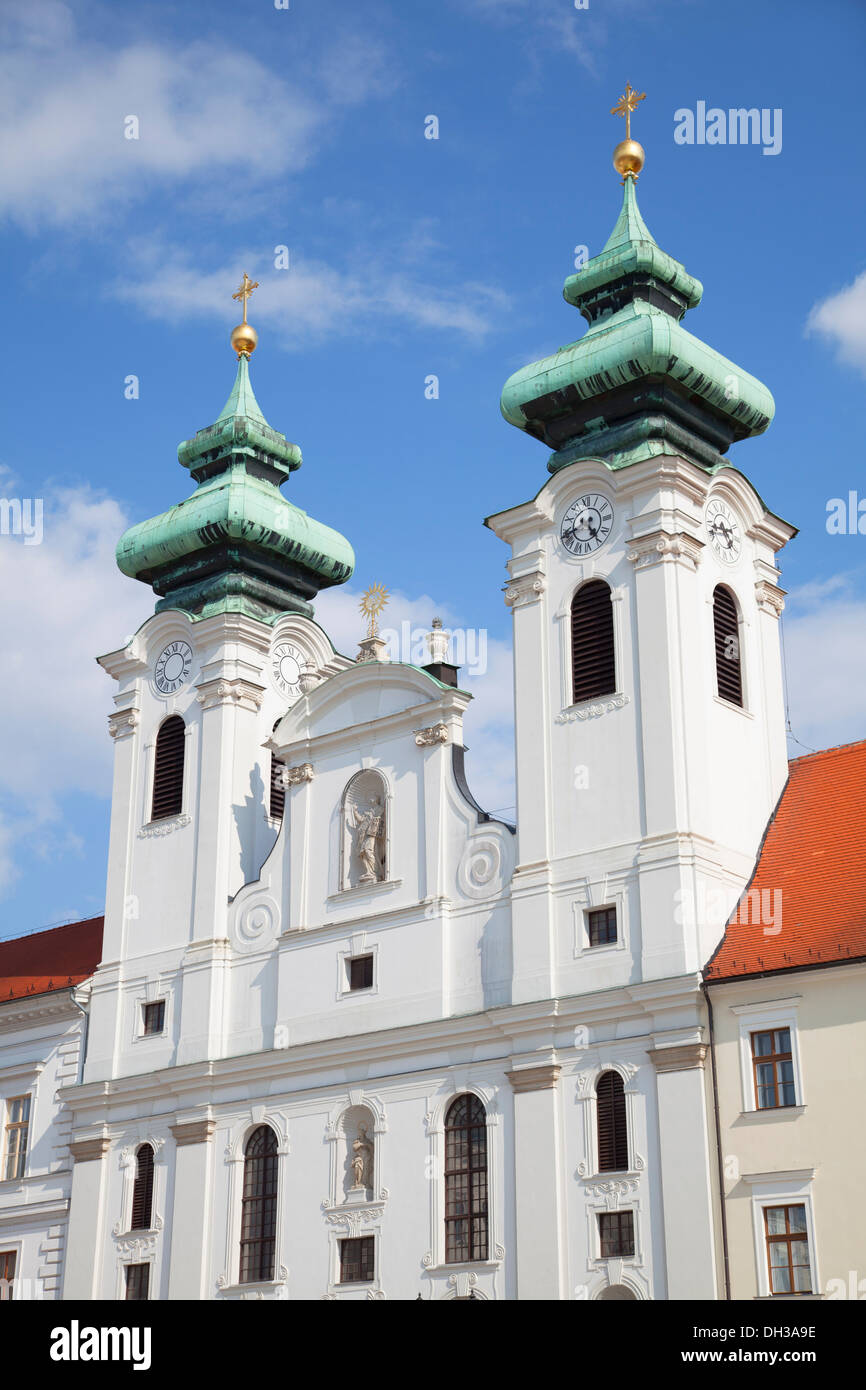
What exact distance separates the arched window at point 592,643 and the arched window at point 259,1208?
827cm

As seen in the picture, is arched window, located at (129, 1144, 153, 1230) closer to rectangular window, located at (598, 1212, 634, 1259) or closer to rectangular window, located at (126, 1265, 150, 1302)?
rectangular window, located at (126, 1265, 150, 1302)

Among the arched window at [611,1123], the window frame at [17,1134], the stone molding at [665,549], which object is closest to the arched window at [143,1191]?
the window frame at [17,1134]

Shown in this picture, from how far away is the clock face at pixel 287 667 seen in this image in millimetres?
30344

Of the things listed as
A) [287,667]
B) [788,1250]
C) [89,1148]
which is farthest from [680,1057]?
[287,667]

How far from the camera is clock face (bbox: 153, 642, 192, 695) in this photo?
30.2m

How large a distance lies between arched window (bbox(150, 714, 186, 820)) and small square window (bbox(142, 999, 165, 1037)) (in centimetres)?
322

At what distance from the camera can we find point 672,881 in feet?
73.8

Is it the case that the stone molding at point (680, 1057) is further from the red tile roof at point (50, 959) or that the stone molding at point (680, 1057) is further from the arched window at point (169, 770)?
the red tile roof at point (50, 959)

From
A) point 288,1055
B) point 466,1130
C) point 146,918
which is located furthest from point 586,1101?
point 146,918

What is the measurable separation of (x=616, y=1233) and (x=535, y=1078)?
2.32 meters

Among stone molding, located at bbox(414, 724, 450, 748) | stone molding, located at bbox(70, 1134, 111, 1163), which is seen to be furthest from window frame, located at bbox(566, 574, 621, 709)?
stone molding, located at bbox(70, 1134, 111, 1163)

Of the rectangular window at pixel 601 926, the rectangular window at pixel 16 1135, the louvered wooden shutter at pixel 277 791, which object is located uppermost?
the louvered wooden shutter at pixel 277 791

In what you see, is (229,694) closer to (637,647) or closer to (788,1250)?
(637,647)

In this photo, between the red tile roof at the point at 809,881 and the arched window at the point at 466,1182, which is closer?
the red tile roof at the point at 809,881
